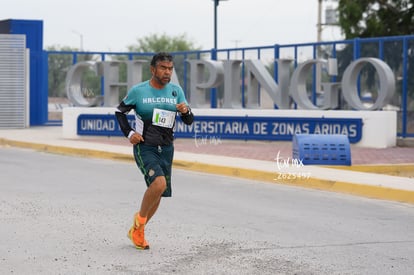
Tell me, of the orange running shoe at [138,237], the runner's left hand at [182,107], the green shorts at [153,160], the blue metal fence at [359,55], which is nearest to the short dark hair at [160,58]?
the runner's left hand at [182,107]

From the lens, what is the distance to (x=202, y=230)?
9.45 metres

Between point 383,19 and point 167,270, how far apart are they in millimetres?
27629

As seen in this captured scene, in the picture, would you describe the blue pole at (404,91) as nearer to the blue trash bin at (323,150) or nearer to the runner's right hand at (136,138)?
the blue trash bin at (323,150)

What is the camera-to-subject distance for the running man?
324 inches

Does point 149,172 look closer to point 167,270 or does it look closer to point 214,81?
point 167,270

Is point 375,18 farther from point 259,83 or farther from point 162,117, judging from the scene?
point 162,117

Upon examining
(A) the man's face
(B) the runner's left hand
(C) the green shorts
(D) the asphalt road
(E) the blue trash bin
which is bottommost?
(D) the asphalt road

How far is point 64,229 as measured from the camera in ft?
30.8

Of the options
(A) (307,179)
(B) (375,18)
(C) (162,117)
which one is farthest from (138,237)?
(B) (375,18)

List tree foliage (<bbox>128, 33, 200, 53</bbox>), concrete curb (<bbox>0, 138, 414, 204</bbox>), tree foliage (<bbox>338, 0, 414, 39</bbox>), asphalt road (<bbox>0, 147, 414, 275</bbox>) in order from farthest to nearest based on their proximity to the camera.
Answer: tree foliage (<bbox>128, 33, 200, 53</bbox>) → tree foliage (<bbox>338, 0, 414, 39</bbox>) → concrete curb (<bbox>0, 138, 414, 204</bbox>) → asphalt road (<bbox>0, 147, 414, 275</bbox>)

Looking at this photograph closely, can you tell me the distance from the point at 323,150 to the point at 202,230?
24.4ft

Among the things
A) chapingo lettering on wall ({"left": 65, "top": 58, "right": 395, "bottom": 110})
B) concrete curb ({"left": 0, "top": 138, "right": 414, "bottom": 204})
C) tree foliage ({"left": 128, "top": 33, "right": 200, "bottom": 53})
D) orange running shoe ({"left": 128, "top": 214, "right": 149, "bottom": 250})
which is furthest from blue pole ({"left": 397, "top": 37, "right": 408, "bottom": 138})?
tree foliage ({"left": 128, "top": 33, "right": 200, "bottom": 53})

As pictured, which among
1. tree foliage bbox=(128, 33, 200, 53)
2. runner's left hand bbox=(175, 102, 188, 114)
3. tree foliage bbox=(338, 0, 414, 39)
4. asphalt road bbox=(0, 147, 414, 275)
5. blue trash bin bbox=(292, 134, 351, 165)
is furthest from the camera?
tree foliage bbox=(128, 33, 200, 53)

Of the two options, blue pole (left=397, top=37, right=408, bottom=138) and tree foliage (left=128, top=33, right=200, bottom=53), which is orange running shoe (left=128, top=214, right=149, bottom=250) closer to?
blue pole (left=397, top=37, right=408, bottom=138)
